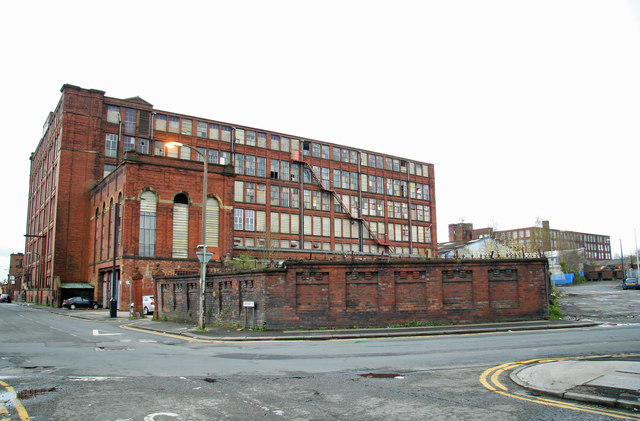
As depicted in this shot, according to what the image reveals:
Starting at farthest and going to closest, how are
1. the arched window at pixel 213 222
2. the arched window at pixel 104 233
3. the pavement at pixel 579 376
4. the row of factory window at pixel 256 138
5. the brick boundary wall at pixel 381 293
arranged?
the row of factory window at pixel 256 138, the arched window at pixel 104 233, the arched window at pixel 213 222, the brick boundary wall at pixel 381 293, the pavement at pixel 579 376

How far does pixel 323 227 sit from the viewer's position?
72.3 metres

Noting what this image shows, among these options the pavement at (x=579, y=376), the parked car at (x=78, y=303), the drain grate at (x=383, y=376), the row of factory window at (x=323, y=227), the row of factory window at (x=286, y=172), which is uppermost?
the row of factory window at (x=286, y=172)

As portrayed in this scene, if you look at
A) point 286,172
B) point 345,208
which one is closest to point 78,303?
point 286,172

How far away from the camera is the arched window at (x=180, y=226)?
150ft

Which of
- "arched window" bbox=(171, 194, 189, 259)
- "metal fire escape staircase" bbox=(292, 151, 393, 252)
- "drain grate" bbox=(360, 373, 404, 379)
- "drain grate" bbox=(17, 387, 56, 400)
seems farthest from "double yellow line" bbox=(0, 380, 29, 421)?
"metal fire escape staircase" bbox=(292, 151, 393, 252)

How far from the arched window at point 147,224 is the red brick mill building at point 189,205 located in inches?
3.8

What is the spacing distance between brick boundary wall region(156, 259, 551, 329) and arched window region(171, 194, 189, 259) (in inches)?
937

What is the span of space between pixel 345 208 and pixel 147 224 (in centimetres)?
3619

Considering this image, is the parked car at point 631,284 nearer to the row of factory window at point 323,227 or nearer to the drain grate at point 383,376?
the row of factory window at point 323,227

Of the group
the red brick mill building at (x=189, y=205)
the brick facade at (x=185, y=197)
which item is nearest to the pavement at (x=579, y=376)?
the red brick mill building at (x=189, y=205)

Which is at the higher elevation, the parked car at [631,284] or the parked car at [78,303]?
the parked car at [631,284]

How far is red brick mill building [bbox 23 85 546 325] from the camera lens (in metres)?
43.2

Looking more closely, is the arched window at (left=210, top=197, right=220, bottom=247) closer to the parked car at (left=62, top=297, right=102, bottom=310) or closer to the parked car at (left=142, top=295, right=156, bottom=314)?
the parked car at (left=142, top=295, right=156, bottom=314)

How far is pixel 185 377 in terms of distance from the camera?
940cm
